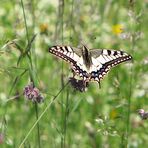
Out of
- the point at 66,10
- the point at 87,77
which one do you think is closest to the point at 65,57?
Result: the point at 87,77

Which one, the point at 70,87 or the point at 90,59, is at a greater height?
the point at 90,59

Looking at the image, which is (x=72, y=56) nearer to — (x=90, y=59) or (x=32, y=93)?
(x=90, y=59)

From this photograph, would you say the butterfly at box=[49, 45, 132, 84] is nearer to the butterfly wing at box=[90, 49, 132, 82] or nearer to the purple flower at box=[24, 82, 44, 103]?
the butterfly wing at box=[90, 49, 132, 82]

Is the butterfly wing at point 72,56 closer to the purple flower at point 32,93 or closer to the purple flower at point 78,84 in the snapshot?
the purple flower at point 78,84

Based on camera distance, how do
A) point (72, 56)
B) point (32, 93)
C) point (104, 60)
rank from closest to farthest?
1. point (32, 93)
2. point (72, 56)
3. point (104, 60)

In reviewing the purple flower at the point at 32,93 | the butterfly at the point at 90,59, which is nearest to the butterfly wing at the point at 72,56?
the butterfly at the point at 90,59

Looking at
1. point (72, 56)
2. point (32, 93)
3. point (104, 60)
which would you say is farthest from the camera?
point (104, 60)

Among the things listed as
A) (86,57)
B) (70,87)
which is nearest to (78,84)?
(70,87)
